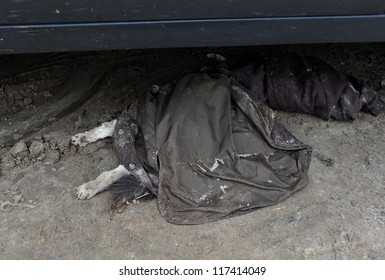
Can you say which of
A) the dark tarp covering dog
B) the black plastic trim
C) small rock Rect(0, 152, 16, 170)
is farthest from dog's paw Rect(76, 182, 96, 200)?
the black plastic trim

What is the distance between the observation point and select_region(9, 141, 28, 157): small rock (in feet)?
9.08

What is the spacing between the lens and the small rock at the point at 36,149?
2.76m

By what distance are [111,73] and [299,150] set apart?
157 cm

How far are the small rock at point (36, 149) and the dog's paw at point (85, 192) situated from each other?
45cm

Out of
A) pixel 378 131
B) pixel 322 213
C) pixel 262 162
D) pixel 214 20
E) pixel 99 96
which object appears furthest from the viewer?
pixel 99 96

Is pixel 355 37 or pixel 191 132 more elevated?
pixel 355 37

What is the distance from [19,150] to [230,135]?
4.41 feet

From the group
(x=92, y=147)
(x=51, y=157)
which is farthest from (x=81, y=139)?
(x=51, y=157)

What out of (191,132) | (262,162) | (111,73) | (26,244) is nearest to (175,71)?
(111,73)

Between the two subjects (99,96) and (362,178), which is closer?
(362,178)

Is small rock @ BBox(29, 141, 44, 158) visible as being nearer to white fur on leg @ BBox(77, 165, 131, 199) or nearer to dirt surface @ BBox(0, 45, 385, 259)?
dirt surface @ BBox(0, 45, 385, 259)

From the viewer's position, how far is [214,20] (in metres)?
2.23

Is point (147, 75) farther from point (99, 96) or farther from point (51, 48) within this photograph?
point (51, 48)

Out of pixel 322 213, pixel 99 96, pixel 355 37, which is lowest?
pixel 322 213
